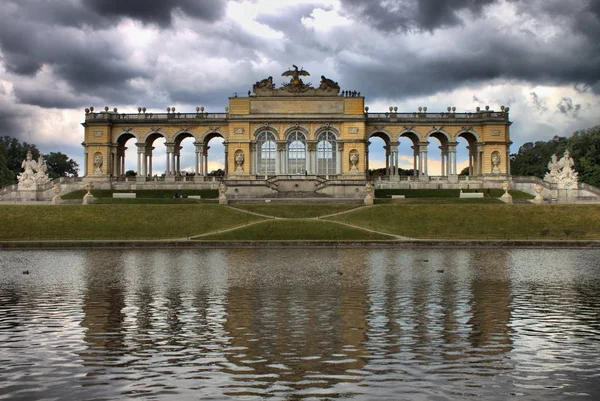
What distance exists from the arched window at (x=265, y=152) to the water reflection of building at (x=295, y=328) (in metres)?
54.6

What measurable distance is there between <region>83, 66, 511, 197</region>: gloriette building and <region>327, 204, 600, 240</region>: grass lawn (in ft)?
85.3

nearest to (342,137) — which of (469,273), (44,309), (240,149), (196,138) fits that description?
(240,149)

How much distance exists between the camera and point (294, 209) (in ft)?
178

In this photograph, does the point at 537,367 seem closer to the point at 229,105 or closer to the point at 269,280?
the point at 269,280

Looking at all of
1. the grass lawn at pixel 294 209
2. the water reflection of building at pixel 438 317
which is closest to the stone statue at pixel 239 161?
the grass lawn at pixel 294 209

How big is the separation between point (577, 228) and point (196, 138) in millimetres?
49335

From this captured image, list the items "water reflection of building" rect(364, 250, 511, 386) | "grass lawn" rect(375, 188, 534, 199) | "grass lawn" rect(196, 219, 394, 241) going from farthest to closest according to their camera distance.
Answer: "grass lawn" rect(375, 188, 534, 199) → "grass lawn" rect(196, 219, 394, 241) → "water reflection of building" rect(364, 250, 511, 386)

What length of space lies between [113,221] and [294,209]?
14016 millimetres

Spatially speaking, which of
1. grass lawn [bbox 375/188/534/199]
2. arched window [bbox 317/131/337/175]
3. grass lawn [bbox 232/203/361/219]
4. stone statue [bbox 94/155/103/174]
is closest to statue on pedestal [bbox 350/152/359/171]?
arched window [bbox 317/131/337/175]

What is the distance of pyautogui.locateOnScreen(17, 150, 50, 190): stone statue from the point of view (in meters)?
69.3

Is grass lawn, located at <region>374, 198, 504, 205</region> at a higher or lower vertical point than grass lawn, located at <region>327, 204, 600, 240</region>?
higher

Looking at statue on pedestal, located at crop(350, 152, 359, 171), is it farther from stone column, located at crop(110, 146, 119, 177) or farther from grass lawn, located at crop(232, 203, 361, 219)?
stone column, located at crop(110, 146, 119, 177)

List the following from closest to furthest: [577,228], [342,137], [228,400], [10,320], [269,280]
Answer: [228,400]
[10,320]
[269,280]
[577,228]
[342,137]

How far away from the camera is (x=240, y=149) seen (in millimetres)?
79938
